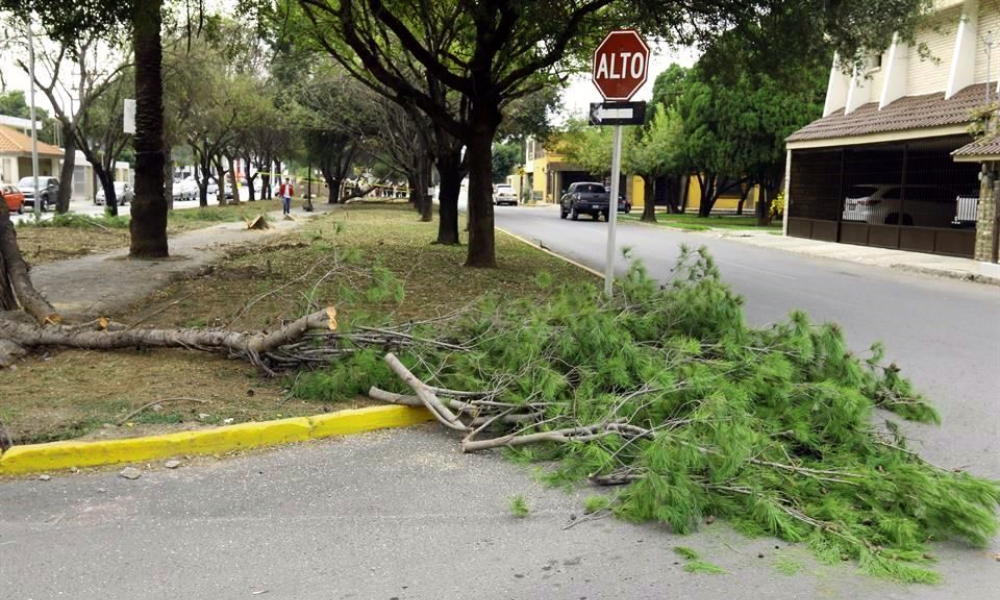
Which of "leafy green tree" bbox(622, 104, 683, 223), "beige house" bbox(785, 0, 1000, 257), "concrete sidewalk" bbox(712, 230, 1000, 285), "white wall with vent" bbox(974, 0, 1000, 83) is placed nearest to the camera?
"concrete sidewalk" bbox(712, 230, 1000, 285)

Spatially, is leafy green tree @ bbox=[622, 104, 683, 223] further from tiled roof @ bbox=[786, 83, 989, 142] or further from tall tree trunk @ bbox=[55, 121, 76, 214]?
tall tree trunk @ bbox=[55, 121, 76, 214]

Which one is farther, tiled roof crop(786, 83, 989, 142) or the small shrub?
tiled roof crop(786, 83, 989, 142)

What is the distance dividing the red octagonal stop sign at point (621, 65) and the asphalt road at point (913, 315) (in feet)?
5.33

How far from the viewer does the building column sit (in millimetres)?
18156

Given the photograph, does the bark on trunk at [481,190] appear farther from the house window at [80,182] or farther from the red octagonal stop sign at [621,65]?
the house window at [80,182]

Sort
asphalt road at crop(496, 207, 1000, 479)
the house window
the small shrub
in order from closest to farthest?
the small shrub
asphalt road at crop(496, 207, 1000, 479)
the house window

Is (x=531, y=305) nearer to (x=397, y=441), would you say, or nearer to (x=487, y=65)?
(x=397, y=441)

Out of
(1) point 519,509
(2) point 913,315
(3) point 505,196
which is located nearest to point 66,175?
(2) point 913,315

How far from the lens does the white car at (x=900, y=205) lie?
22.1m

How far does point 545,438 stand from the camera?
522cm

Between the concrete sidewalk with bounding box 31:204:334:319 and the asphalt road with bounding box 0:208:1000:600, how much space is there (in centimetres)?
539

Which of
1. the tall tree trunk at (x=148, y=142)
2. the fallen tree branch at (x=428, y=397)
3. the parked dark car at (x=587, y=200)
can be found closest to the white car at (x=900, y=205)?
the parked dark car at (x=587, y=200)

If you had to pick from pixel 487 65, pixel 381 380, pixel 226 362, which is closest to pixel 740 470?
pixel 381 380

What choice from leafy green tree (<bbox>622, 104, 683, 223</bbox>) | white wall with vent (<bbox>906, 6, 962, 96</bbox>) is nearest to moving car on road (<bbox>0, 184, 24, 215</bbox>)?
leafy green tree (<bbox>622, 104, 683, 223</bbox>)
